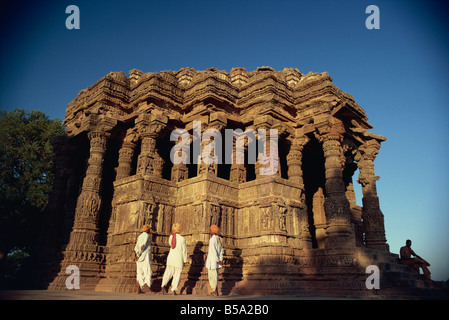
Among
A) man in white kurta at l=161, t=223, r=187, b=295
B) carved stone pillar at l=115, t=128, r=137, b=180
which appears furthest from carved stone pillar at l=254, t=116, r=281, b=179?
carved stone pillar at l=115, t=128, r=137, b=180

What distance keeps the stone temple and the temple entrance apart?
0.77 meters

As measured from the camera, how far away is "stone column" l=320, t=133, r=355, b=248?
13.0 m

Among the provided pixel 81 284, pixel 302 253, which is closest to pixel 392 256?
pixel 302 253

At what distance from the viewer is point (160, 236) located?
1288 centimetres

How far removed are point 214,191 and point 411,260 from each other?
27.2 feet

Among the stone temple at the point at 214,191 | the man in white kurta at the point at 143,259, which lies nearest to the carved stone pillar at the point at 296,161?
the stone temple at the point at 214,191

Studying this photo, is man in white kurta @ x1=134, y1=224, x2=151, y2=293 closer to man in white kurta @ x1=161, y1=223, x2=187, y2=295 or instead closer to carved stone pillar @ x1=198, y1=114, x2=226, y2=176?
man in white kurta @ x1=161, y1=223, x2=187, y2=295

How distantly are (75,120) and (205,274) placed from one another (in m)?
11.1

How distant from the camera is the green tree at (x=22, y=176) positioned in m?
16.9

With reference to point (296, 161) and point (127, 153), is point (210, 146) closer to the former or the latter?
point (296, 161)

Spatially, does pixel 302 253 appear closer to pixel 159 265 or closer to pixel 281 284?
pixel 281 284

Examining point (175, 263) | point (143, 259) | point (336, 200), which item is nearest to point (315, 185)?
point (336, 200)

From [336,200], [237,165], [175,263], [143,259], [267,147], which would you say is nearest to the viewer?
[175,263]

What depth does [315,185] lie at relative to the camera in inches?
830
